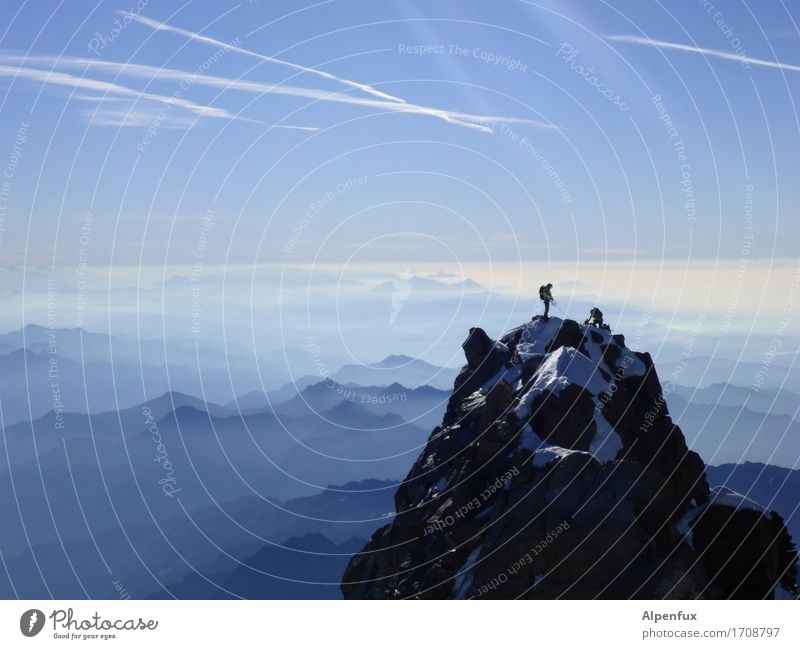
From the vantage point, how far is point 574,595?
6631cm

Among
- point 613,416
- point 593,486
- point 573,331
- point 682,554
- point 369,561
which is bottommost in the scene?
point 369,561

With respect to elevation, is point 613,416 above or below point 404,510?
above

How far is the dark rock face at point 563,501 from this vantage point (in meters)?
68.1

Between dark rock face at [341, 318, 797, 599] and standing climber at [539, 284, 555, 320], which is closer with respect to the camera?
dark rock face at [341, 318, 797, 599]

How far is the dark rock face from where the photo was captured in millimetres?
68062

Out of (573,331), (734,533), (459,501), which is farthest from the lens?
(573,331)

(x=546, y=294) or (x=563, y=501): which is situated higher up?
(x=546, y=294)

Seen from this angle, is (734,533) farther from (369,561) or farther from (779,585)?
(369,561)

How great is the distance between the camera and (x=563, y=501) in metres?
70.2

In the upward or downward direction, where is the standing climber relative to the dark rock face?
upward

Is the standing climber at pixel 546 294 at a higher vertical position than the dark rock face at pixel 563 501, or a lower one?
higher
